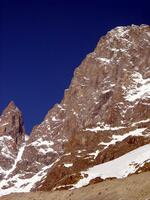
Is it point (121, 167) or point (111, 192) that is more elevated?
point (121, 167)

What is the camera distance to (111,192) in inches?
1855

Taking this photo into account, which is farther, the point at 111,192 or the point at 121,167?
the point at 121,167

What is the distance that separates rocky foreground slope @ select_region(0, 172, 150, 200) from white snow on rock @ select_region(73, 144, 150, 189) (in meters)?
78.8

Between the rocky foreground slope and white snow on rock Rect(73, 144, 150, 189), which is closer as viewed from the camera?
the rocky foreground slope

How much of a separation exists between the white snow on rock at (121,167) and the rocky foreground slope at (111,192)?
78804 mm

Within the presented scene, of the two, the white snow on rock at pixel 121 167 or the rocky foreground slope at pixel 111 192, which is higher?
the white snow on rock at pixel 121 167

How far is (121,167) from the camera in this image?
147m

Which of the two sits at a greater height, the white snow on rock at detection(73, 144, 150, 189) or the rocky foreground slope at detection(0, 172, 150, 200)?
the white snow on rock at detection(73, 144, 150, 189)

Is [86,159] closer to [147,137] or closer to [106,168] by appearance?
[147,137]

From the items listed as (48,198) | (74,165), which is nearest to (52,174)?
(74,165)

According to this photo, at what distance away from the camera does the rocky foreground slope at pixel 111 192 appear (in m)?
44.5

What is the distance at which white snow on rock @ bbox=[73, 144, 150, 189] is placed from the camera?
13718cm

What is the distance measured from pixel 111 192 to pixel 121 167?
101m

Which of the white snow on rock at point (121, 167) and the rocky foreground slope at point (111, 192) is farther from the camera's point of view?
the white snow on rock at point (121, 167)
